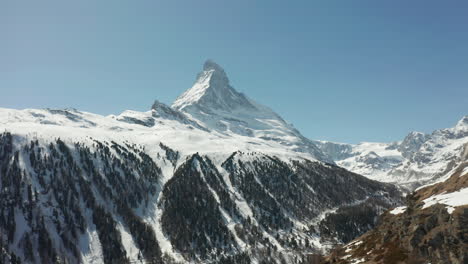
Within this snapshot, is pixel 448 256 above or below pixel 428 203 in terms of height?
below

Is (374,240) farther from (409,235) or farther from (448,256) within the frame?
(448,256)

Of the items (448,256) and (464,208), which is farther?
(464,208)

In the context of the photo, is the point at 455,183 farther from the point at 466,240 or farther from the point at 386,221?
the point at 466,240

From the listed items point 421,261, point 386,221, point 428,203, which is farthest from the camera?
point 386,221

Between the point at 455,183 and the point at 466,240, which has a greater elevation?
the point at 455,183

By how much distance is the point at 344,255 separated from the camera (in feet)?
379

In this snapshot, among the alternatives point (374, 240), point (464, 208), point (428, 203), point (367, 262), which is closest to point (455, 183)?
point (428, 203)

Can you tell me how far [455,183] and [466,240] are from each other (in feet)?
166

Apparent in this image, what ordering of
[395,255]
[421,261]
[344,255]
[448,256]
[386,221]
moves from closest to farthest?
[448,256] → [421,261] → [395,255] → [344,255] → [386,221]

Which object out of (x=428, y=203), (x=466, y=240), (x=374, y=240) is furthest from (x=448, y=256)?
(x=374, y=240)

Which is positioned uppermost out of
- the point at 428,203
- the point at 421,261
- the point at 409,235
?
the point at 428,203

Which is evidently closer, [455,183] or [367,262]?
[367,262]

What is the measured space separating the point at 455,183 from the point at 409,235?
1631 inches

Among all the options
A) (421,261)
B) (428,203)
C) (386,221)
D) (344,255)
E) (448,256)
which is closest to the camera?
(448,256)
